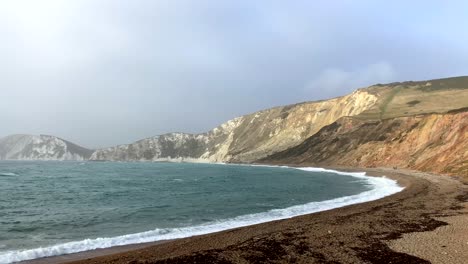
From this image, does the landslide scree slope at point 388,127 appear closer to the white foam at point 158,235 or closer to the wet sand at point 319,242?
the white foam at point 158,235

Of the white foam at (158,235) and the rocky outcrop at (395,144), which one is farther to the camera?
the rocky outcrop at (395,144)

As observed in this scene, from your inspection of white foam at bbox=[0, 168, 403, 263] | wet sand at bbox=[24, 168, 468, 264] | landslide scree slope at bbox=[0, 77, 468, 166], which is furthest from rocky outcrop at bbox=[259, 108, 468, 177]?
wet sand at bbox=[24, 168, 468, 264]

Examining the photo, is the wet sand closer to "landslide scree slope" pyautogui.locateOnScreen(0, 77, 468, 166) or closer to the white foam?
the white foam

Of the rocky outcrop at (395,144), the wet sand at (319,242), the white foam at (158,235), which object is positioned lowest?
the white foam at (158,235)

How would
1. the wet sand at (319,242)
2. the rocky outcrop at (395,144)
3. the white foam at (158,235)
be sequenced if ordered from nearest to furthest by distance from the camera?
1. the wet sand at (319,242)
2. the white foam at (158,235)
3. the rocky outcrop at (395,144)

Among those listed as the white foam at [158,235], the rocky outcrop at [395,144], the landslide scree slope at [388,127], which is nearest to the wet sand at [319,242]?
the white foam at [158,235]

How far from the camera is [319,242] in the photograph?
2186cm

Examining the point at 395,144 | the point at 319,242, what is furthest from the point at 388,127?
the point at 319,242

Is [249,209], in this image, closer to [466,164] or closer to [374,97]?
[466,164]

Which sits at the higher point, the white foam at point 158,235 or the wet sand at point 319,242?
the wet sand at point 319,242

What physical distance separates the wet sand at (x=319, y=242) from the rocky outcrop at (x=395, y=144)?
3883cm

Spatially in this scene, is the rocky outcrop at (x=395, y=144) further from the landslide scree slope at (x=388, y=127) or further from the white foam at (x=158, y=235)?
the white foam at (x=158, y=235)

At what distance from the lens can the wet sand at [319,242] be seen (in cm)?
1881

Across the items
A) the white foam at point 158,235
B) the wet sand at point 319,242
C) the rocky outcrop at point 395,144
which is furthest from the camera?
the rocky outcrop at point 395,144
